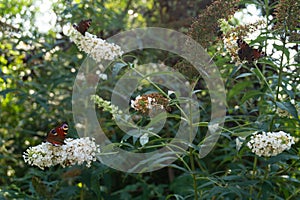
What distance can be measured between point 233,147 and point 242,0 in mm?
753

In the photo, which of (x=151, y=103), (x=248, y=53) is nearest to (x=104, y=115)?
(x=151, y=103)

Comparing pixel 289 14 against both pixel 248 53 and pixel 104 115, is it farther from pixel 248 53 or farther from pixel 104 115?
pixel 104 115

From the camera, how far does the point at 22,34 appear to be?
217 cm

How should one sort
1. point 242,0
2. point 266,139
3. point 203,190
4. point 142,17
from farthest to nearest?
point 142,17
point 203,190
point 242,0
point 266,139

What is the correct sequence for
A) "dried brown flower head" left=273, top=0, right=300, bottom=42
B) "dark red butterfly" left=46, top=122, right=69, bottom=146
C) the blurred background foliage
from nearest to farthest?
"dark red butterfly" left=46, top=122, right=69, bottom=146 < "dried brown flower head" left=273, top=0, right=300, bottom=42 < the blurred background foliage

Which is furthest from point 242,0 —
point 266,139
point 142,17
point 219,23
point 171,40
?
point 142,17

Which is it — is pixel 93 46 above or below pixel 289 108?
above

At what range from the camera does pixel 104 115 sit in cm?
233

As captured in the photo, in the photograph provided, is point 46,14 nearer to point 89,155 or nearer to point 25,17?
point 25,17

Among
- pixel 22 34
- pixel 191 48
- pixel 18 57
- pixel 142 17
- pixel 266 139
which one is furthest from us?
pixel 142 17

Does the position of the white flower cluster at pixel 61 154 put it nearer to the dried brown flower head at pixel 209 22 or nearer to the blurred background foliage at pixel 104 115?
the blurred background foliage at pixel 104 115

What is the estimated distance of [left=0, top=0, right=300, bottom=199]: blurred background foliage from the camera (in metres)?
1.64

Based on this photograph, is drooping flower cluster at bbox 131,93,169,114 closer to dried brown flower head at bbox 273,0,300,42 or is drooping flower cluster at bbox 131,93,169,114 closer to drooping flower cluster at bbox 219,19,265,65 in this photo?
drooping flower cluster at bbox 219,19,265,65

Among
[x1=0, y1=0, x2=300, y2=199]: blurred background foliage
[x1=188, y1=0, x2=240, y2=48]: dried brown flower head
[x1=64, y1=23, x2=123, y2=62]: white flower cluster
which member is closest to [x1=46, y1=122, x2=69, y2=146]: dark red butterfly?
[x1=64, y1=23, x2=123, y2=62]: white flower cluster
